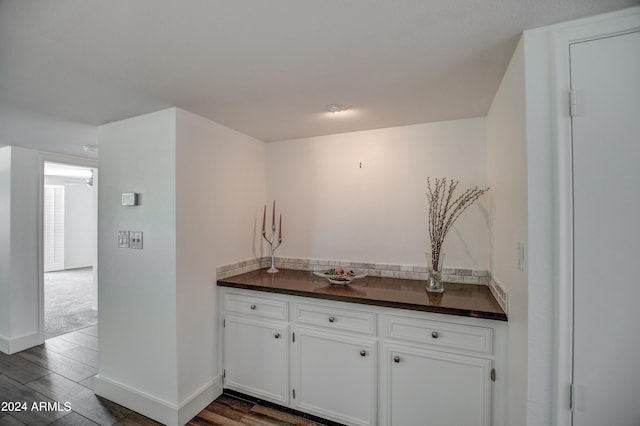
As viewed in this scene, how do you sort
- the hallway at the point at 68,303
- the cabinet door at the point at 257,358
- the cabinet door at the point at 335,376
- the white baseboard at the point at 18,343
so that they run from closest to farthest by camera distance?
the cabinet door at the point at 335,376, the cabinet door at the point at 257,358, the white baseboard at the point at 18,343, the hallway at the point at 68,303

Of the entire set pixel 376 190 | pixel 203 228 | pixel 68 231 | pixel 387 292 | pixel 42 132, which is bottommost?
pixel 387 292

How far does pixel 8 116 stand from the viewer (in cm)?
220

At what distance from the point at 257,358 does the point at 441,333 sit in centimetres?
138

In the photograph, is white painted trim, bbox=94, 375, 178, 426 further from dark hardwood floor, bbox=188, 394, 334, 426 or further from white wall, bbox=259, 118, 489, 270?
white wall, bbox=259, 118, 489, 270

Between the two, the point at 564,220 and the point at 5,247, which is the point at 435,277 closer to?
the point at 564,220

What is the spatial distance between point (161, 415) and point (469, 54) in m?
2.94

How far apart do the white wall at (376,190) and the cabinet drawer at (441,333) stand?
0.74 metres

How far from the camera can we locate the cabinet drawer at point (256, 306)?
Answer: 2141mm

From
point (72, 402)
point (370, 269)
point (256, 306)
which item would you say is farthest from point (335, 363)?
point (72, 402)

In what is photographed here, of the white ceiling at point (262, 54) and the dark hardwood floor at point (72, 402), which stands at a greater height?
the white ceiling at point (262, 54)

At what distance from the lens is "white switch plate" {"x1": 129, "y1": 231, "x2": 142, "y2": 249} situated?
2.17 meters

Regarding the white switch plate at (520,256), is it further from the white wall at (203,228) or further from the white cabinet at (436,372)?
the white wall at (203,228)

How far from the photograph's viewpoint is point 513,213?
143 centimetres

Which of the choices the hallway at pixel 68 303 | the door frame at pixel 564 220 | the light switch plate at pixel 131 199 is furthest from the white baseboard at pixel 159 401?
the door frame at pixel 564 220
